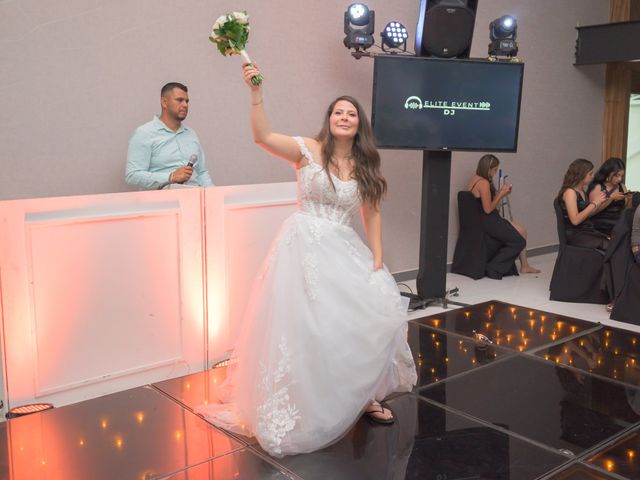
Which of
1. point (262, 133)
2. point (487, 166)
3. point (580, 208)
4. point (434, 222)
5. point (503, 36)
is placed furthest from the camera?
point (487, 166)

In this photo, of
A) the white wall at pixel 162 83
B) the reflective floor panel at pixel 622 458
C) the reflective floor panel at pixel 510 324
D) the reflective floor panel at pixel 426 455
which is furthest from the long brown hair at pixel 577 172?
the reflective floor panel at pixel 426 455

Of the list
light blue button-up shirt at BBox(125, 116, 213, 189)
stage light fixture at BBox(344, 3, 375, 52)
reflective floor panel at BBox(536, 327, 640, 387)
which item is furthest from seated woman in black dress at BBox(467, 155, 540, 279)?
light blue button-up shirt at BBox(125, 116, 213, 189)

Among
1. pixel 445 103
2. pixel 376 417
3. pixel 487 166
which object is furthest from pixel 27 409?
pixel 487 166

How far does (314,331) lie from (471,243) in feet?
14.6

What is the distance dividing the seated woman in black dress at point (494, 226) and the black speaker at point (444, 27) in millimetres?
1867

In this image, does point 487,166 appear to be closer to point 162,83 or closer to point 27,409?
point 162,83

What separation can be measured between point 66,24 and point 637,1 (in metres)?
8.25

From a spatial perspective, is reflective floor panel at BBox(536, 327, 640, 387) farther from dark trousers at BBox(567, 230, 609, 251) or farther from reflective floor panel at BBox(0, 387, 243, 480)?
reflective floor panel at BBox(0, 387, 243, 480)

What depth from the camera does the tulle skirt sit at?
9.45ft

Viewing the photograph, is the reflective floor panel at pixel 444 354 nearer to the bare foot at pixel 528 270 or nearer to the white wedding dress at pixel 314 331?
the white wedding dress at pixel 314 331

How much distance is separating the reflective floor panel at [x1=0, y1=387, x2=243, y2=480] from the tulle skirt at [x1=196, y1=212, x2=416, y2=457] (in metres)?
0.24

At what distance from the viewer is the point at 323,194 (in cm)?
308

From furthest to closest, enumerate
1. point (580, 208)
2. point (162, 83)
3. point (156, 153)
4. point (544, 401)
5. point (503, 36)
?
point (580, 208) → point (503, 36) → point (162, 83) → point (156, 153) → point (544, 401)

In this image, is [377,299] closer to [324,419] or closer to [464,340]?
[324,419]
